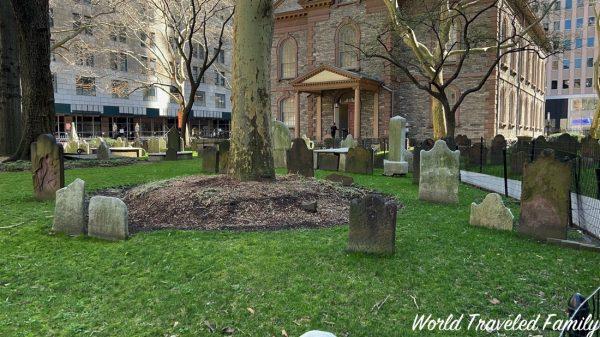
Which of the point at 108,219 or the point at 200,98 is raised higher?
the point at 200,98

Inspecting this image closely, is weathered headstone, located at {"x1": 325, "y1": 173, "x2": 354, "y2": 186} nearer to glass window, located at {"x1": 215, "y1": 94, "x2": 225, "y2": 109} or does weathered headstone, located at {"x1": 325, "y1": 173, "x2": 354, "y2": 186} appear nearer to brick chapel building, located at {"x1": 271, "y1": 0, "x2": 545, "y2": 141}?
brick chapel building, located at {"x1": 271, "y1": 0, "x2": 545, "y2": 141}

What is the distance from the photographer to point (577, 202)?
723 centimetres

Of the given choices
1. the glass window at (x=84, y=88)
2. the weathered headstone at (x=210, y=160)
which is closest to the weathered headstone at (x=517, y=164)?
the weathered headstone at (x=210, y=160)

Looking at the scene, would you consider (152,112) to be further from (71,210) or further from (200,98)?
(71,210)

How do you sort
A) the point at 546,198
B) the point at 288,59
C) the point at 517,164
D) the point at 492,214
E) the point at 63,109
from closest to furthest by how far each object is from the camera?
the point at 546,198 < the point at 492,214 < the point at 517,164 < the point at 288,59 < the point at 63,109

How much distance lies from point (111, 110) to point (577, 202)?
151 ft

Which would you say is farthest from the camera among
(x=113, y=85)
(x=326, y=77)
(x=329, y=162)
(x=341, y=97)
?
(x=113, y=85)

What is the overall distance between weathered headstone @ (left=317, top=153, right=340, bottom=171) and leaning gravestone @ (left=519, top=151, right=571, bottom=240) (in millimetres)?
9526

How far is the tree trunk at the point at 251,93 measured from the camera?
8312 millimetres

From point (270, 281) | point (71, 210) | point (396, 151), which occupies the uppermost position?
point (396, 151)

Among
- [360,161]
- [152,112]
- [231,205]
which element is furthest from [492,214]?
[152,112]

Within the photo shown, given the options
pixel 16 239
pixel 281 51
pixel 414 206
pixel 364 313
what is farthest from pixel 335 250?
pixel 281 51

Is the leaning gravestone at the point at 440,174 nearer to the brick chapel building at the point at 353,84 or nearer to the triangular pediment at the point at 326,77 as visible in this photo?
the brick chapel building at the point at 353,84

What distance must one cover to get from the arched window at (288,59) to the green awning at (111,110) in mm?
21214
